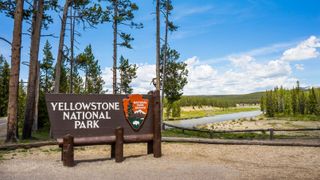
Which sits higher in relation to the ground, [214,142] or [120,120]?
[120,120]

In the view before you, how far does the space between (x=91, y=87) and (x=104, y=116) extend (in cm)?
5388

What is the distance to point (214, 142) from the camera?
14.5 meters

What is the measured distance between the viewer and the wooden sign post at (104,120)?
9180mm

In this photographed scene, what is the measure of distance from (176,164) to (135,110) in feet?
7.42

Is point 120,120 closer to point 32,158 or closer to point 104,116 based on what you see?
point 104,116

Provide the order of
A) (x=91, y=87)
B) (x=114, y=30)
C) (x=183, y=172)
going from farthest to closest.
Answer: (x=91, y=87), (x=114, y=30), (x=183, y=172)

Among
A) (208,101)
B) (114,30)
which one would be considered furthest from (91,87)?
(208,101)

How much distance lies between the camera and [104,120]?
9.74m

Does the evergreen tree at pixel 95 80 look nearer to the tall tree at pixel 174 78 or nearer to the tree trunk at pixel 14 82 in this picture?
the tall tree at pixel 174 78

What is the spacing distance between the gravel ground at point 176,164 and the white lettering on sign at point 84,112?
118 cm

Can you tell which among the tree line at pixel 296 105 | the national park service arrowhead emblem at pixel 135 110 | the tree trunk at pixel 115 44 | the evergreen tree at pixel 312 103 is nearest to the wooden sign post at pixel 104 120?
the national park service arrowhead emblem at pixel 135 110

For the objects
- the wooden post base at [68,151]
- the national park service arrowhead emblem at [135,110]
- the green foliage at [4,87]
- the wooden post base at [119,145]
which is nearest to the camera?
the wooden post base at [68,151]

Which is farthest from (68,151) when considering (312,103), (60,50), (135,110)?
(312,103)

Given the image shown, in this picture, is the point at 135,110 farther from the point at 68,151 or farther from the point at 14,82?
the point at 14,82
